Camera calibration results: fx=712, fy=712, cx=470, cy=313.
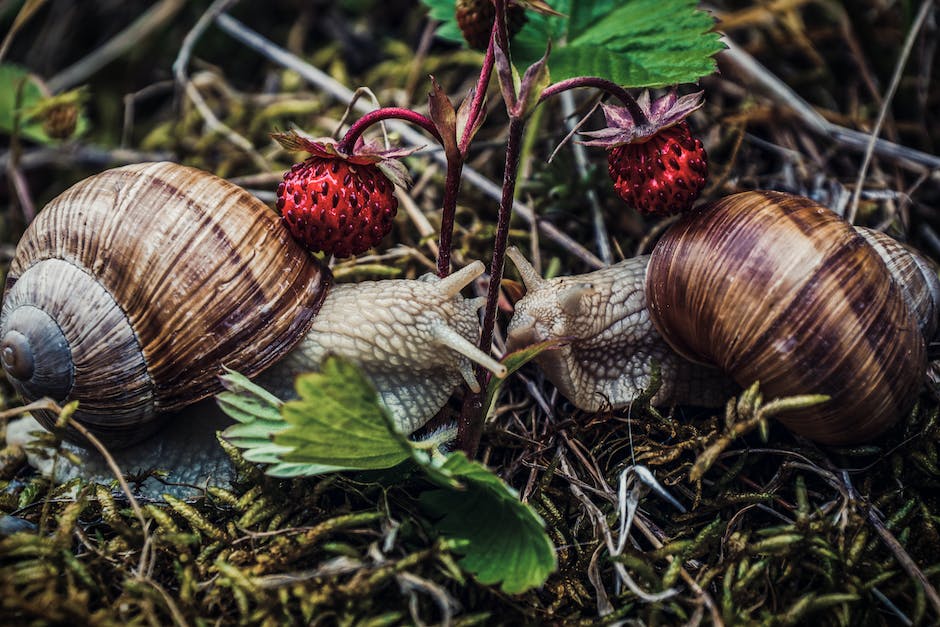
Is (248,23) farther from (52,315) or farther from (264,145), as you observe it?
(52,315)

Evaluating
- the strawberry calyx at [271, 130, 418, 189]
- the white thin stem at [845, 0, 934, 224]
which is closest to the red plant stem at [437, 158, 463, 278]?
the strawberry calyx at [271, 130, 418, 189]

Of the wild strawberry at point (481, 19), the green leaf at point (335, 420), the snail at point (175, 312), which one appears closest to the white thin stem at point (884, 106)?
the wild strawberry at point (481, 19)

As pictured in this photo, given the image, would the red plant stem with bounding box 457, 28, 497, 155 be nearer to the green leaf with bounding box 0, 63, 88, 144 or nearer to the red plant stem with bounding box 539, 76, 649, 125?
the red plant stem with bounding box 539, 76, 649, 125

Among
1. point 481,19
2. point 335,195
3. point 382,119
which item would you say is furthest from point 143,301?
point 481,19

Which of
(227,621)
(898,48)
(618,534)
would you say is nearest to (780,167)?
(898,48)

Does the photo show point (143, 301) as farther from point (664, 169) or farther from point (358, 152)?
point (664, 169)

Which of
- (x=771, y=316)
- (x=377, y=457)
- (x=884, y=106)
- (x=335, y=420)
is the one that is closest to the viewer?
(x=335, y=420)
